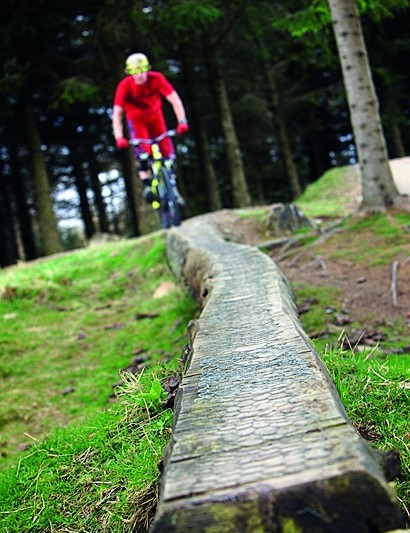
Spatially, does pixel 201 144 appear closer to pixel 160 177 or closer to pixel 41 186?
pixel 41 186

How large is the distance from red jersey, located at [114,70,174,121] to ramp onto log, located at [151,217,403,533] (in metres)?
5.71

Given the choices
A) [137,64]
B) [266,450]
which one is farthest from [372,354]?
[137,64]

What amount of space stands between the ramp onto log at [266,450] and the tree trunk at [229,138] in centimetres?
1260

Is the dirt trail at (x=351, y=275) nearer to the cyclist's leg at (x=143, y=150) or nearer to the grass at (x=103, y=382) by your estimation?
the grass at (x=103, y=382)

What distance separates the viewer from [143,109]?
7922mm

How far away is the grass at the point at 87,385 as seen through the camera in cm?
233

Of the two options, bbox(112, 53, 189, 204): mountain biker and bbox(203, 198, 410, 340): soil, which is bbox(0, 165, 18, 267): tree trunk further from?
bbox(203, 198, 410, 340): soil

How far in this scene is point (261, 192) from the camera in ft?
90.7

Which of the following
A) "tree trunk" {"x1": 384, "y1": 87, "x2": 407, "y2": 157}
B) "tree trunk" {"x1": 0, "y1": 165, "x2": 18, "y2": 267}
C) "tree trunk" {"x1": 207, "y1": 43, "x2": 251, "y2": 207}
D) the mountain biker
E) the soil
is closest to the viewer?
the soil

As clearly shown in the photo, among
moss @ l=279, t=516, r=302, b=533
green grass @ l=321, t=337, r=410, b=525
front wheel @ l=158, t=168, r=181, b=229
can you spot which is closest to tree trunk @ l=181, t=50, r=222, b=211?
front wheel @ l=158, t=168, r=181, b=229

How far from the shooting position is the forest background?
1318 cm

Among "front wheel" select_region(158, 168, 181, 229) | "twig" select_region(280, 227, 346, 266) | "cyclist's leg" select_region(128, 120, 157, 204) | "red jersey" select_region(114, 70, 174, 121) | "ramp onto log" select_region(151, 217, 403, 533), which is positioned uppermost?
"red jersey" select_region(114, 70, 174, 121)

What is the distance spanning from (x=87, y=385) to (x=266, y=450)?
3354 millimetres

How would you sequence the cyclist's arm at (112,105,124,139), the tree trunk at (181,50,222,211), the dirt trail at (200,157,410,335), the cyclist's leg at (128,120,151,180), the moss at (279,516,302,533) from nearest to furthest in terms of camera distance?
the moss at (279,516,302,533)
the dirt trail at (200,157,410,335)
the cyclist's arm at (112,105,124,139)
the cyclist's leg at (128,120,151,180)
the tree trunk at (181,50,222,211)
